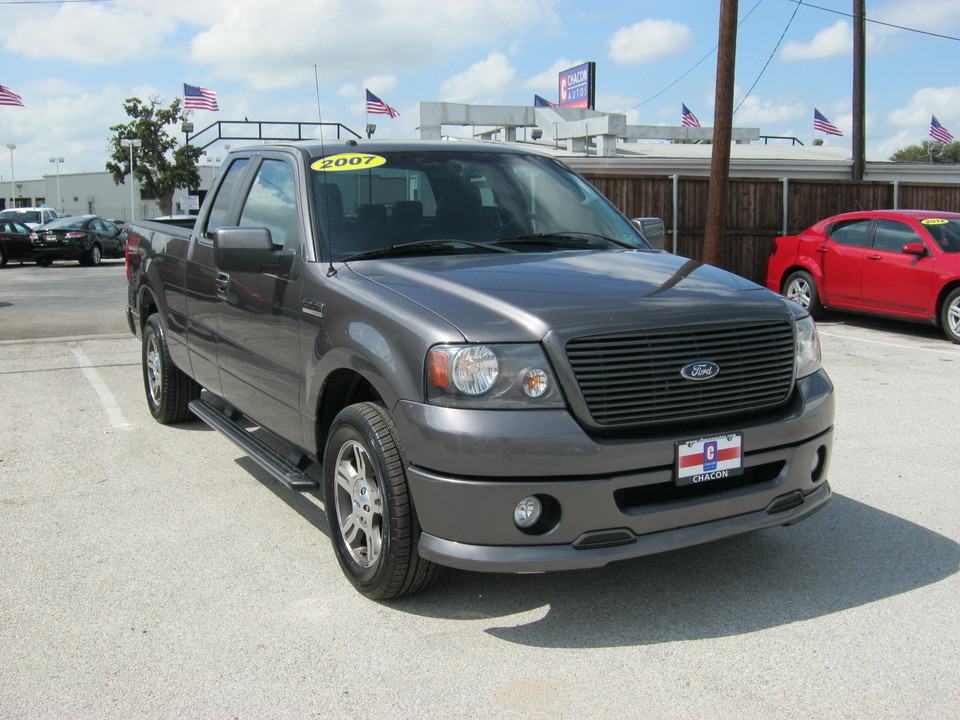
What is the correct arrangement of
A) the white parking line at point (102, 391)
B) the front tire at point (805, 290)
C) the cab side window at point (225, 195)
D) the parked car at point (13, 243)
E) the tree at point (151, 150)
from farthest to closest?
the tree at point (151, 150) < the parked car at point (13, 243) < the front tire at point (805, 290) < the white parking line at point (102, 391) < the cab side window at point (225, 195)

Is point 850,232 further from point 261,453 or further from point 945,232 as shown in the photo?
point 261,453

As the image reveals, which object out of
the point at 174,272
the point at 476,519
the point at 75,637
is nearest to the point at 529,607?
the point at 476,519

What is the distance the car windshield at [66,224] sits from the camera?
2808 cm

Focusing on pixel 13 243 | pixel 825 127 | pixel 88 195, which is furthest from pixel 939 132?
pixel 88 195

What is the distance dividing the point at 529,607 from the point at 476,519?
68 centimetres

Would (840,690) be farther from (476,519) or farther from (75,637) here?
(75,637)

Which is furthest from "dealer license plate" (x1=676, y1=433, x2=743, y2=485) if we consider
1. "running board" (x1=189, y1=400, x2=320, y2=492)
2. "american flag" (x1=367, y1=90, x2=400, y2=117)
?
"american flag" (x1=367, y1=90, x2=400, y2=117)

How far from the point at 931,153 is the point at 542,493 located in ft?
239

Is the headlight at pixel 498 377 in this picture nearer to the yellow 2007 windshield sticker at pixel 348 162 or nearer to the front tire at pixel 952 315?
the yellow 2007 windshield sticker at pixel 348 162

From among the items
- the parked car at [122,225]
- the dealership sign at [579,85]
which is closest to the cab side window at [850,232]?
the parked car at [122,225]

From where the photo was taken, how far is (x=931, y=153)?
219ft

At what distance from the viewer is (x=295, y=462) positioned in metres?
4.52

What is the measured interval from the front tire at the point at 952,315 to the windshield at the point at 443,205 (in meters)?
7.61

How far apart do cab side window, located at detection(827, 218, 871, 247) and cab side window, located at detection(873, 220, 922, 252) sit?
6.5 inches
